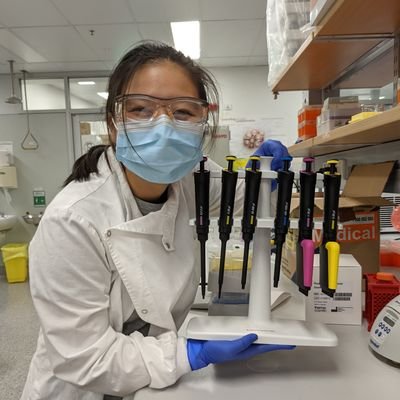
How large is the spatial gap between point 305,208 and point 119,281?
47cm

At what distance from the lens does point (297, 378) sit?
70 centimetres

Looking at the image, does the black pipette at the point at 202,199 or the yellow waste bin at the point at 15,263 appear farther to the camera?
the yellow waste bin at the point at 15,263

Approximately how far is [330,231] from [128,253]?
1.52 ft

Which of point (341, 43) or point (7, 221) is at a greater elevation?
point (341, 43)

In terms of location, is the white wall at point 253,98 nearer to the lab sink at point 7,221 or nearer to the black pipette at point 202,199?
the lab sink at point 7,221

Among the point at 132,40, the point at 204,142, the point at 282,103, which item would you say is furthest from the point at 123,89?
the point at 282,103

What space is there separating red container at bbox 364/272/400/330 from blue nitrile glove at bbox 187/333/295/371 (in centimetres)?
37

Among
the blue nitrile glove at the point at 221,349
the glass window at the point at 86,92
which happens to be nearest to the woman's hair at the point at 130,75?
the blue nitrile glove at the point at 221,349

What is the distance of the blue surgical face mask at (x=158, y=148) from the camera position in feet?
2.73

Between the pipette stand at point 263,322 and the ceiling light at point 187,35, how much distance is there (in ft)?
8.63

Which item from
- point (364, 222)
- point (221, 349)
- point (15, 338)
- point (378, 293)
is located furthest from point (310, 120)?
point (15, 338)

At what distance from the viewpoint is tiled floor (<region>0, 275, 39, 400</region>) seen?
1.98 m

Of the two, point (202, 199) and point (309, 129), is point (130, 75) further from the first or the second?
point (309, 129)

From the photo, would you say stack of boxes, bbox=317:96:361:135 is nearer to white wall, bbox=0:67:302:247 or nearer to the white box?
the white box
